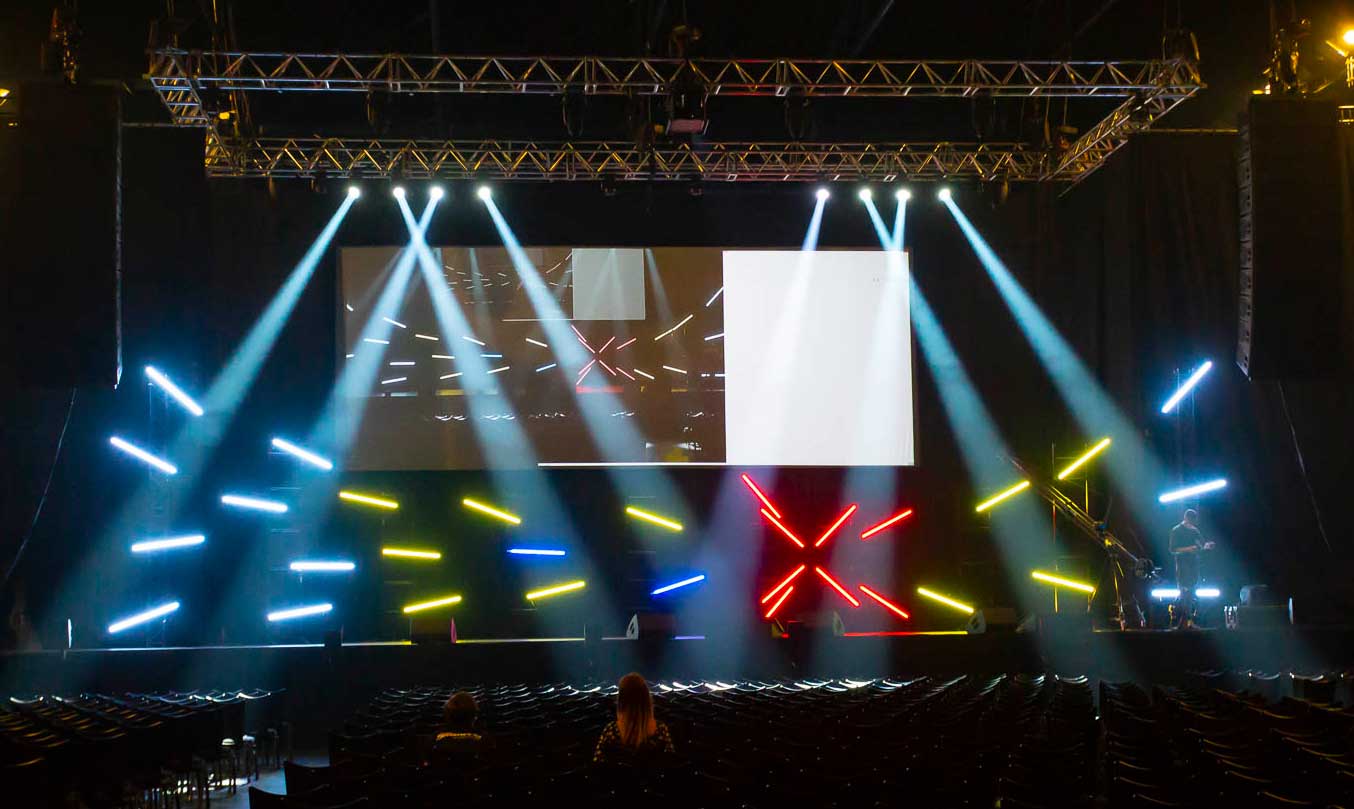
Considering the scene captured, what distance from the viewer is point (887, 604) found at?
1583 cm

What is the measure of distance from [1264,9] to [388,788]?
35.0ft

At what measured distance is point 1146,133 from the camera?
14.6 meters

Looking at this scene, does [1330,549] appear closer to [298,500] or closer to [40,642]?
[298,500]

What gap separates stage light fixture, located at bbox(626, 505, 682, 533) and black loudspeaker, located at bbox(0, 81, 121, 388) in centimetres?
691

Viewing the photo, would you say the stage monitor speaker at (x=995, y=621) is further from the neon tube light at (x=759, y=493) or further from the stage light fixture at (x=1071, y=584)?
the neon tube light at (x=759, y=493)

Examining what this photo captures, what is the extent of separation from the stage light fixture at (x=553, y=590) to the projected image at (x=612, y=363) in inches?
57.3

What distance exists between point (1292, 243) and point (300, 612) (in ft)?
35.8

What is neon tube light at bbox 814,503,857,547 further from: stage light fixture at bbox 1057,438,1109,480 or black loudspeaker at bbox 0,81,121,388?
black loudspeaker at bbox 0,81,121,388

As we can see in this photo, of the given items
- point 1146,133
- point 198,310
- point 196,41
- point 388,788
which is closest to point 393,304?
point 198,310

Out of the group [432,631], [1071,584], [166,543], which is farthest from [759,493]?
[166,543]

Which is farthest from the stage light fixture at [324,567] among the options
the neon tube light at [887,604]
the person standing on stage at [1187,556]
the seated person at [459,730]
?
the person standing on stage at [1187,556]

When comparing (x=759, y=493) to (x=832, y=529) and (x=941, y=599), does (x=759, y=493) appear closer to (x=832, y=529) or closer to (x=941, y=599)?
(x=832, y=529)

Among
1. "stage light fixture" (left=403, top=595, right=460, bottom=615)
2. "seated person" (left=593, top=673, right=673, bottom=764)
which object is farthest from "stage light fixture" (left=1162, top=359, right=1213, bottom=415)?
"seated person" (left=593, top=673, right=673, bottom=764)

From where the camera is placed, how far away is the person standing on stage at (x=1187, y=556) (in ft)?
45.8
